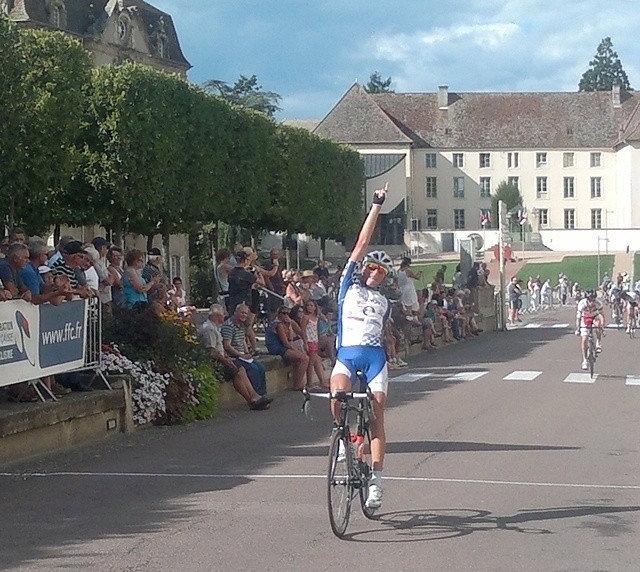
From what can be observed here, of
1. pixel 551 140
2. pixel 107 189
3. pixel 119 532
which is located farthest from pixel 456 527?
pixel 551 140

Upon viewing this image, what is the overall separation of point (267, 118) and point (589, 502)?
33914 millimetres

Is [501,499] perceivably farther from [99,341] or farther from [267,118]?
[267,118]

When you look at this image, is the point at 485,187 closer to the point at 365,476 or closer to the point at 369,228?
the point at 369,228

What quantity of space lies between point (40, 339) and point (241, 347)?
5.18 metres

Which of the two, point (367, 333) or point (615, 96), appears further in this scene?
point (615, 96)

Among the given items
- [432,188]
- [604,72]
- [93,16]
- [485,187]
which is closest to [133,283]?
[93,16]

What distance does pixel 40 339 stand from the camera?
1282 cm

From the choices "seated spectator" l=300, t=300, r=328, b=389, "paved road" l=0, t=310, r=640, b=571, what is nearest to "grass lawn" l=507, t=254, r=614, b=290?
"seated spectator" l=300, t=300, r=328, b=389

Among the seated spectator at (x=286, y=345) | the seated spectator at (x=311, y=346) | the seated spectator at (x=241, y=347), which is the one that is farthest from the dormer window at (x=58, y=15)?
the seated spectator at (x=241, y=347)

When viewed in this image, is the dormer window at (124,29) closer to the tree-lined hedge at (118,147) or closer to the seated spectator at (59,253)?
the tree-lined hedge at (118,147)

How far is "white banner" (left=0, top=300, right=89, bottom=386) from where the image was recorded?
1215cm

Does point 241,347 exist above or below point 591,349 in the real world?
above

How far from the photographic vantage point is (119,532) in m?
8.52

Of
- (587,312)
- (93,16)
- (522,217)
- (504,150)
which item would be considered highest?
(93,16)
